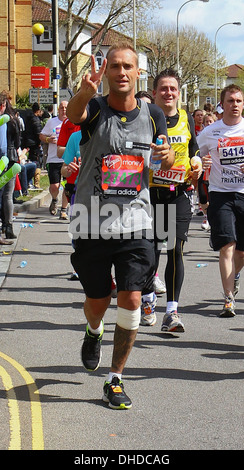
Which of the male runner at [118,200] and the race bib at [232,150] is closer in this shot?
the male runner at [118,200]

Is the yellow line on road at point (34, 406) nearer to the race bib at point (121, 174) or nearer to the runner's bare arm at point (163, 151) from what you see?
the race bib at point (121, 174)

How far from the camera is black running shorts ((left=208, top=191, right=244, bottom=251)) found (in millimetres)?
7668

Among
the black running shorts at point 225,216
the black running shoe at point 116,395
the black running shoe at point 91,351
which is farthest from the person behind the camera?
the black running shorts at point 225,216

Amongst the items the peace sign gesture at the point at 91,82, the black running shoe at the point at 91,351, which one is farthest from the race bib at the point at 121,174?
the black running shoe at the point at 91,351

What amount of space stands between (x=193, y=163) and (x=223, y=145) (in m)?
0.92

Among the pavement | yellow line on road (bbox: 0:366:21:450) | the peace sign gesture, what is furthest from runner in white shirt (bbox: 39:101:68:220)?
A: the peace sign gesture

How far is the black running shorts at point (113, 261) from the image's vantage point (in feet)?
16.3

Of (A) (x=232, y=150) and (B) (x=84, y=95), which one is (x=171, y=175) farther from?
(B) (x=84, y=95)

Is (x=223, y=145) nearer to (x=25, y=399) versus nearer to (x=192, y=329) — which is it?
(x=192, y=329)

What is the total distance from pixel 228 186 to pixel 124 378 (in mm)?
2706

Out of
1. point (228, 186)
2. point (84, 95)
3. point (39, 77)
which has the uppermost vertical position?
point (39, 77)

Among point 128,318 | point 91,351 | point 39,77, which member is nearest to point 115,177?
point 128,318

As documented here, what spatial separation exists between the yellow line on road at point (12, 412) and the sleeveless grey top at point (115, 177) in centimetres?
105

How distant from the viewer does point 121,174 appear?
16.2 feet
